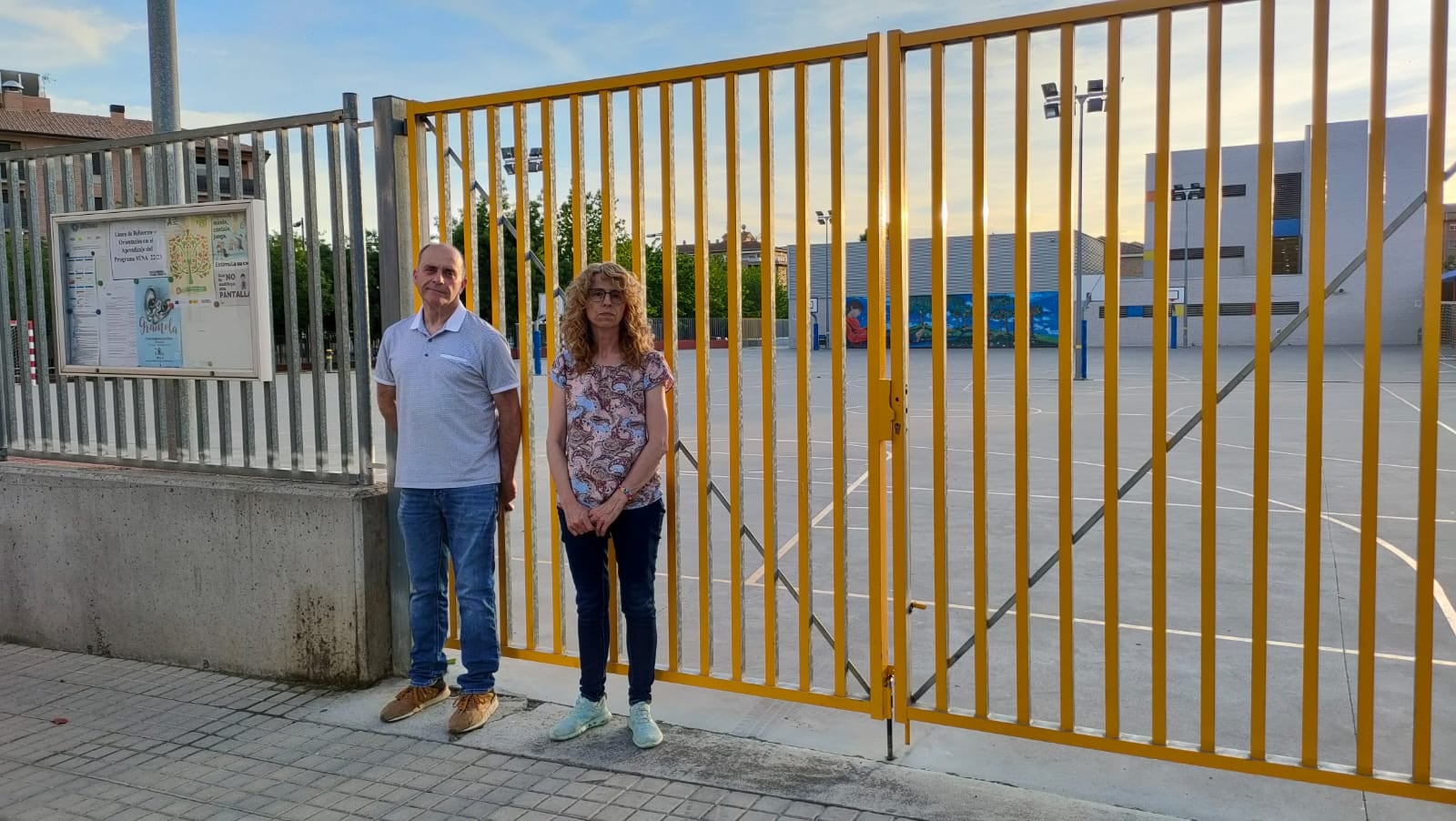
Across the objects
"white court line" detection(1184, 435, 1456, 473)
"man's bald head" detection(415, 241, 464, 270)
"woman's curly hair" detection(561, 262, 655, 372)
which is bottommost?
"white court line" detection(1184, 435, 1456, 473)

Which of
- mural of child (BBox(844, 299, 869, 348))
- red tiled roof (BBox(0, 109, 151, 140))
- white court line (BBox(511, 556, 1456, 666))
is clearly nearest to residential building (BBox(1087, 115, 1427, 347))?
mural of child (BBox(844, 299, 869, 348))

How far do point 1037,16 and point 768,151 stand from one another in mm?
1057

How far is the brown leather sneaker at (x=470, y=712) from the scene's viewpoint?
4457 mm

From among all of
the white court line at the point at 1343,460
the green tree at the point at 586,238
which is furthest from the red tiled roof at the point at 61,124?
the white court line at the point at 1343,460

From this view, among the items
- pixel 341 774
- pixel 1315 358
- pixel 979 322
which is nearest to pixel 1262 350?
pixel 1315 358

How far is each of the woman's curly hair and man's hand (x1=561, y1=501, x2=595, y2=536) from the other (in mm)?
513

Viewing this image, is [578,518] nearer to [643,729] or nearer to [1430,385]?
[643,729]

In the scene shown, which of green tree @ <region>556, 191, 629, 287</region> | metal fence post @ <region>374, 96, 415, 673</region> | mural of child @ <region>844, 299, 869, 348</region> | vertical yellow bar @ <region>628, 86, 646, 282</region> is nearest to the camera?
vertical yellow bar @ <region>628, 86, 646, 282</region>

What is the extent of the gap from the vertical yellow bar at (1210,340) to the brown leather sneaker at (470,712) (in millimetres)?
2697

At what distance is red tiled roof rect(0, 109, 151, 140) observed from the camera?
6444cm

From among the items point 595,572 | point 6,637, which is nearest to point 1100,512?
point 595,572

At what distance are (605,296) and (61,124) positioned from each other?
77.1 metres

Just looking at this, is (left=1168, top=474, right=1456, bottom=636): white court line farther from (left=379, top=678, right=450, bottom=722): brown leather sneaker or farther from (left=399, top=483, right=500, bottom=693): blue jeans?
(left=379, top=678, right=450, bottom=722): brown leather sneaker

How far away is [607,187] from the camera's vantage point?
179 inches
